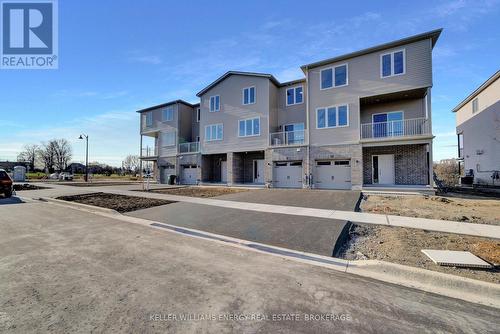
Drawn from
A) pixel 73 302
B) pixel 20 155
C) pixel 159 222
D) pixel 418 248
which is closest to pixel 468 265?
pixel 418 248

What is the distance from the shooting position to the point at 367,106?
18766 millimetres

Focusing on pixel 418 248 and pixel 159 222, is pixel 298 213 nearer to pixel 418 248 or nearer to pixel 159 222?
pixel 418 248

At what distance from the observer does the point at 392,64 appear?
16266 mm

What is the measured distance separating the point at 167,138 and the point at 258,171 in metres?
12.5

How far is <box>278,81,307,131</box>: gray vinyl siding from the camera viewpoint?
20672 millimetres

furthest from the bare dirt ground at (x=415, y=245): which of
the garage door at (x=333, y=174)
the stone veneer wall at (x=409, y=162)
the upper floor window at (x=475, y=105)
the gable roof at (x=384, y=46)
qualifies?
the upper floor window at (x=475, y=105)

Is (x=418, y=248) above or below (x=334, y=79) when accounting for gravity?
below

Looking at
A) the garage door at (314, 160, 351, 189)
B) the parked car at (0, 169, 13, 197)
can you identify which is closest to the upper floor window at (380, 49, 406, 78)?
the garage door at (314, 160, 351, 189)

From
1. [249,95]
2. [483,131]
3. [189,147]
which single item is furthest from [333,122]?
[483,131]

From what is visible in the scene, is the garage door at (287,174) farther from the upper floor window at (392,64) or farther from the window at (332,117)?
the upper floor window at (392,64)

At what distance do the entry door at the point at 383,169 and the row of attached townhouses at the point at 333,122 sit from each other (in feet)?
0.22

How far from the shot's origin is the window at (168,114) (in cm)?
2831

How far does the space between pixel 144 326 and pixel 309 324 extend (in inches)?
75.6

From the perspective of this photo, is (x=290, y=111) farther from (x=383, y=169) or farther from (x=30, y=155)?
(x=30, y=155)
